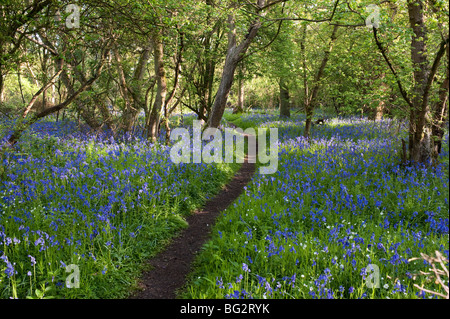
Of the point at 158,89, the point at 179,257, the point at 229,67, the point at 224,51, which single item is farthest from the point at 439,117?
the point at 224,51

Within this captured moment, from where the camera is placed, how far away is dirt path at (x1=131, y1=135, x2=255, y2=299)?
12.3 ft

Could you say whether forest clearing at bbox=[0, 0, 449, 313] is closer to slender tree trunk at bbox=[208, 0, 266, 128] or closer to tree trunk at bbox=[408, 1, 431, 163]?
tree trunk at bbox=[408, 1, 431, 163]

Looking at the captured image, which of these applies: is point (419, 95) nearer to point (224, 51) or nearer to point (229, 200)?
point (229, 200)

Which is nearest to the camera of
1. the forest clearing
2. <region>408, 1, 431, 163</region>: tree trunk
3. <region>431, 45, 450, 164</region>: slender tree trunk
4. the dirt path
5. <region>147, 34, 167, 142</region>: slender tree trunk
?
the forest clearing

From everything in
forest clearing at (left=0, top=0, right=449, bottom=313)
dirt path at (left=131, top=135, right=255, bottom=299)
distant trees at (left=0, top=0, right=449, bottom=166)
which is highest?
distant trees at (left=0, top=0, right=449, bottom=166)

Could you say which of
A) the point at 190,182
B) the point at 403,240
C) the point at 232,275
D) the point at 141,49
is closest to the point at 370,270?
the point at 403,240

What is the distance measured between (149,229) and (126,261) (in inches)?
31.9

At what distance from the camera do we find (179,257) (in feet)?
14.7

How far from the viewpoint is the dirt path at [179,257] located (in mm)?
3762

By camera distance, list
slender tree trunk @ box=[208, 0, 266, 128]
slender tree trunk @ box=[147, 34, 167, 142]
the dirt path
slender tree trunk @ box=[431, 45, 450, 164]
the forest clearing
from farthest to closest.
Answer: slender tree trunk @ box=[208, 0, 266, 128] → slender tree trunk @ box=[147, 34, 167, 142] → slender tree trunk @ box=[431, 45, 450, 164] → the dirt path → the forest clearing

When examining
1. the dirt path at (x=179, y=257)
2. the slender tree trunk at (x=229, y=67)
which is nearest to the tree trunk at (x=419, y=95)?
the dirt path at (x=179, y=257)

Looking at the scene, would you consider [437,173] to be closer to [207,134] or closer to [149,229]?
[149,229]

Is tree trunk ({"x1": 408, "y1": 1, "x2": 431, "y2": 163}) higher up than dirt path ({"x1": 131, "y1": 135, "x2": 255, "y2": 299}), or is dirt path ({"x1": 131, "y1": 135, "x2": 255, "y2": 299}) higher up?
tree trunk ({"x1": 408, "y1": 1, "x2": 431, "y2": 163})

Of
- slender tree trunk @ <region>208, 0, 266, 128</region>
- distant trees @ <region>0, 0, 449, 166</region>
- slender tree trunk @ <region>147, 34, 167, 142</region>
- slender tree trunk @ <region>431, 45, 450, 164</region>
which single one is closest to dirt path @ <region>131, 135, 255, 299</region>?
distant trees @ <region>0, 0, 449, 166</region>
